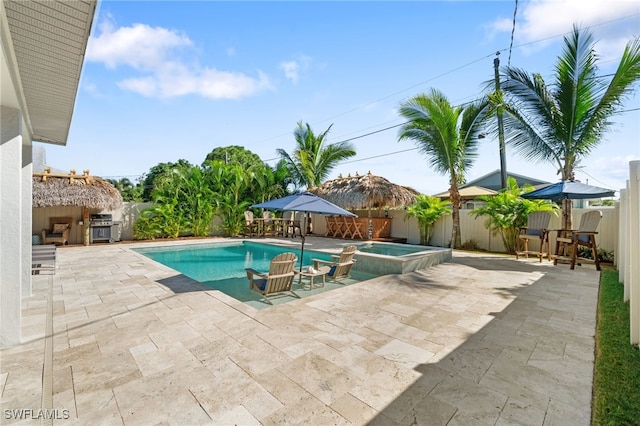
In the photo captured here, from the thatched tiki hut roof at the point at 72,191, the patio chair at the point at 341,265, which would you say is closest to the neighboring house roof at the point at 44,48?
the patio chair at the point at 341,265

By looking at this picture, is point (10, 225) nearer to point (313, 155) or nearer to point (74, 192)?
point (74, 192)

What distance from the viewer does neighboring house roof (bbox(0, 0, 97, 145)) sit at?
2.69 metres

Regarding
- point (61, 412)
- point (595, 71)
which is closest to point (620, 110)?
point (595, 71)

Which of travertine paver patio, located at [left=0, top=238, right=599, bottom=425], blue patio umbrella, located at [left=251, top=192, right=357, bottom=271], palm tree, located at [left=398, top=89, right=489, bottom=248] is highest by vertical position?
palm tree, located at [left=398, top=89, right=489, bottom=248]

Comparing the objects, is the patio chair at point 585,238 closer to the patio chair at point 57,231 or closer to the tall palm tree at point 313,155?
the tall palm tree at point 313,155

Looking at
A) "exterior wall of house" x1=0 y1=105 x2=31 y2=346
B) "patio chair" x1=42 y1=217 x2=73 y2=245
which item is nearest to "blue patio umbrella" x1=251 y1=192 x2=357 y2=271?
"exterior wall of house" x1=0 y1=105 x2=31 y2=346

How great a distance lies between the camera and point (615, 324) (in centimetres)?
419

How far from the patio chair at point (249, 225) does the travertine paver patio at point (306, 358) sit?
10.7 metres

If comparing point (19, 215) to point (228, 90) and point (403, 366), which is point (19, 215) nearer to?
point (403, 366)

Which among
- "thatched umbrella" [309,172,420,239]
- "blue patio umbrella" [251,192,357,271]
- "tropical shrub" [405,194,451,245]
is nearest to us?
"blue patio umbrella" [251,192,357,271]

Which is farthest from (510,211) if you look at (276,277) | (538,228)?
(276,277)

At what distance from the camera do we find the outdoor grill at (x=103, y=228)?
1334cm

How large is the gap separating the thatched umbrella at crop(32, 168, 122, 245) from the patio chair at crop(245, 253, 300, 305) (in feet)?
37.1

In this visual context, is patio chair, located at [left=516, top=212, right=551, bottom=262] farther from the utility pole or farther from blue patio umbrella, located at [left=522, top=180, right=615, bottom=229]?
the utility pole
